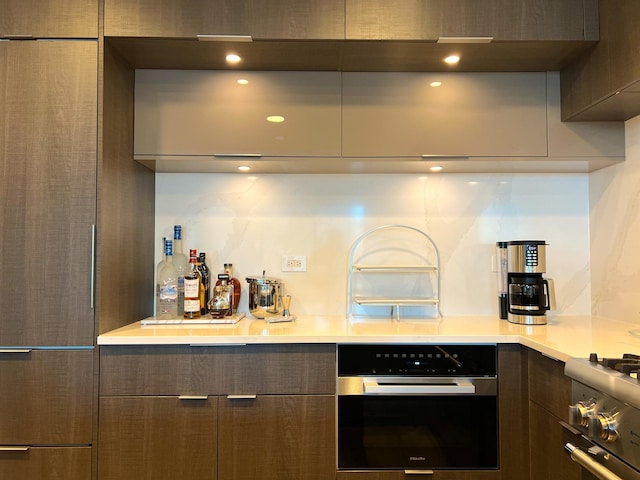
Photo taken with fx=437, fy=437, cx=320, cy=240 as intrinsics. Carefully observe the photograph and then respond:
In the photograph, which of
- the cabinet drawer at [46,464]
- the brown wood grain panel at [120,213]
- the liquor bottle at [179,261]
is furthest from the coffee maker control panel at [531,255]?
the cabinet drawer at [46,464]

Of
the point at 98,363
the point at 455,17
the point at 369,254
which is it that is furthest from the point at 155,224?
the point at 455,17

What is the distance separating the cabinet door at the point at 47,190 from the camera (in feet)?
5.54

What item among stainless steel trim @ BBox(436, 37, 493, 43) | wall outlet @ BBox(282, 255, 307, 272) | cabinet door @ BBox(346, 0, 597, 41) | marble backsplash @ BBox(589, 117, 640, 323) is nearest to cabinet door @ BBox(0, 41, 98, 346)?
wall outlet @ BBox(282, 255, 307, 272)

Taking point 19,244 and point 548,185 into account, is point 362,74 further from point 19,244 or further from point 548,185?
point 19,244

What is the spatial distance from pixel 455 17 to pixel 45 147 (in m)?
1.72

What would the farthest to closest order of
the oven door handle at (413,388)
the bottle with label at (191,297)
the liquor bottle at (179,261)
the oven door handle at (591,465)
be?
the liquor bottle at (179,261)
the bottle with label at (191,297)
the oven door handle at (413,388)
the oven door handle at (591,465)

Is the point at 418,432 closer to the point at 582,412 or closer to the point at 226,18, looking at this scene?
the point at 582,412

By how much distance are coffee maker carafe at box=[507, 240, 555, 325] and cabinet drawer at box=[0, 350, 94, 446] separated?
1.81 metres

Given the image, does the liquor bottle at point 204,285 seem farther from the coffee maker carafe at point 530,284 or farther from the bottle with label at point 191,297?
the coffee maker carafe at point 530,284

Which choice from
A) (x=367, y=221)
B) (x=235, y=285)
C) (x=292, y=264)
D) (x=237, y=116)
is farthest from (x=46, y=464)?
(x=367, y=221)

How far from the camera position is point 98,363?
1.67 meters

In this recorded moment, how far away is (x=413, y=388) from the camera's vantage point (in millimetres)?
1681

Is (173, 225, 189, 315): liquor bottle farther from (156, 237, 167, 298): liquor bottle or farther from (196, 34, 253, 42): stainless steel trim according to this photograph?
(196, 34, 253, 42): stainless steel trim

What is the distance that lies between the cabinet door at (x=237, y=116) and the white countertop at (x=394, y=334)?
0.77 metres
